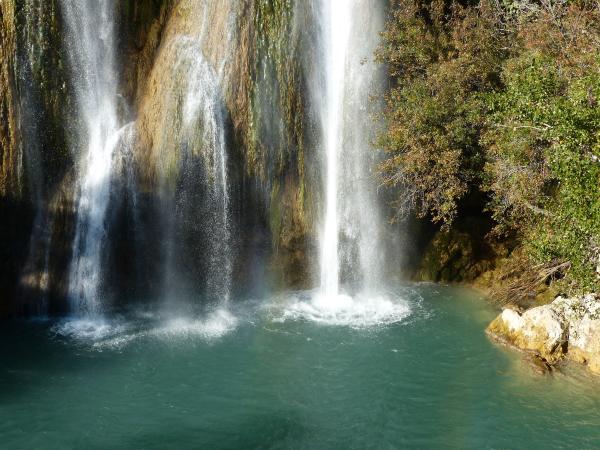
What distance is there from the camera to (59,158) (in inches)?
771

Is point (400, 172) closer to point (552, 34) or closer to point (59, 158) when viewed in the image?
point (552, 34)

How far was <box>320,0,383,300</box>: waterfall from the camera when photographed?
69.8ft

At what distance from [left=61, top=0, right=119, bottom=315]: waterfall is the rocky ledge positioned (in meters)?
13.2

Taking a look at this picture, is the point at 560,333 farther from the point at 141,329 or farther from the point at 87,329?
the point at 87,329

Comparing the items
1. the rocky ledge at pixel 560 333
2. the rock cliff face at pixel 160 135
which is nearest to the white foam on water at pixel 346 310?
the rock cliff face at pixel 160 135

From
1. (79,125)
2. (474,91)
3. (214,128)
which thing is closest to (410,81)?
(474,91)

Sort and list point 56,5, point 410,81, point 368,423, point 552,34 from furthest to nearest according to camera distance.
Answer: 1. point 410,81
2. point 56,5
3. point 552,34
4. point 368,423

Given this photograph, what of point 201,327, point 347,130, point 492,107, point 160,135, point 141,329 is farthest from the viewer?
point 347,130

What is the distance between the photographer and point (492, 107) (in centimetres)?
1477

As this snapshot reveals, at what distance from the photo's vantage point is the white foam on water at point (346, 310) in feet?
61.8

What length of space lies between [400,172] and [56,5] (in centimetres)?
1222

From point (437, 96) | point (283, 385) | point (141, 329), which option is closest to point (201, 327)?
point (141, 329)

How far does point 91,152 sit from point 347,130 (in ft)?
29.1

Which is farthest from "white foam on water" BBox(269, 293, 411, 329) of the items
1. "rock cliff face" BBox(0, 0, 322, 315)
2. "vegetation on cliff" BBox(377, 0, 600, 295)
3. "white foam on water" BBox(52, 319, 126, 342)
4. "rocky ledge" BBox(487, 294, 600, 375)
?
"white foam on water" BBox(52, 319, 126, 342)
